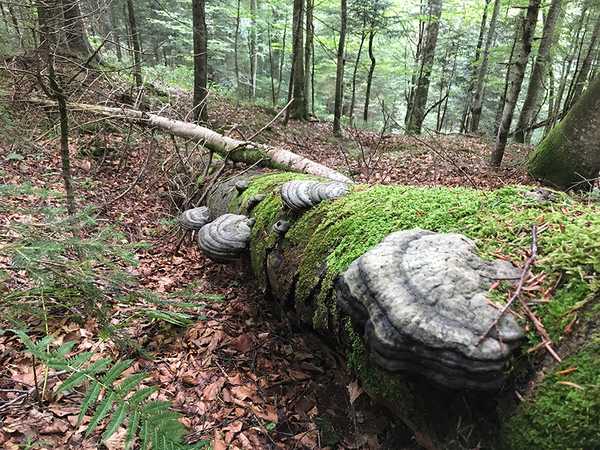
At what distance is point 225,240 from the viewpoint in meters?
3.91

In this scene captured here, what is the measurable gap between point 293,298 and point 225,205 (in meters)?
2.61

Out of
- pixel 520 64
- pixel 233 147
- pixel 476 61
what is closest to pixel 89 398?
pixel 233 147

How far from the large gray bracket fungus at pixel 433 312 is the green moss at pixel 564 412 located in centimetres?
18

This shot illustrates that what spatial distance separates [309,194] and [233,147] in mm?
3584

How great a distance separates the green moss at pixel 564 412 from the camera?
1.42 m

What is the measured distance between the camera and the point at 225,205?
553 cm

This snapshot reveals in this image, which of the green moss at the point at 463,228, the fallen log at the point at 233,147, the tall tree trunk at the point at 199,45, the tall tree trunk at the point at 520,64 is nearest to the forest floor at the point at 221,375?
the green moss at the point at 463,228

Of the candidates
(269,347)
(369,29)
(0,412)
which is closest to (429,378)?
(269,347)

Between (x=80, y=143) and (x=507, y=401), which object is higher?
(x=507, y=401)

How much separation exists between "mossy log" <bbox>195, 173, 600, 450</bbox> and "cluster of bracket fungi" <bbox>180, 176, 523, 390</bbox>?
2.6 inches

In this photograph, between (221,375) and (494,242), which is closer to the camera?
(494,242)

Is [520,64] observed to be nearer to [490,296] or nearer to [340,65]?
[490,296]

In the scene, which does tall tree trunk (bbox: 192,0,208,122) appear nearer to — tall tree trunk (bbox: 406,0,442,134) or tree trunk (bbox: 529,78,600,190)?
tree trunk (bbox: 529,78,600,190)

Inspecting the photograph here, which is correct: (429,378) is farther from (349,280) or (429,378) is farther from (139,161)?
(139,161)
